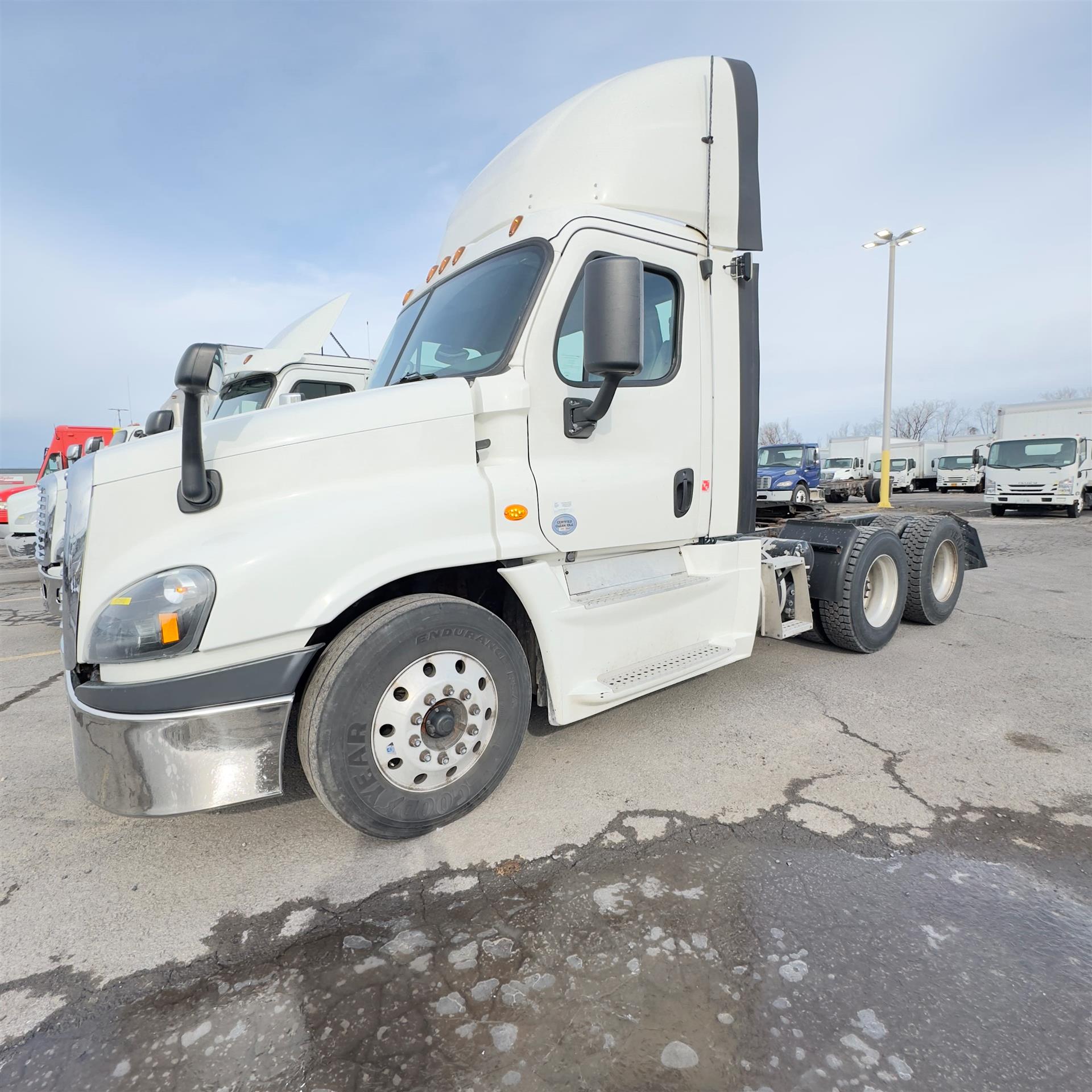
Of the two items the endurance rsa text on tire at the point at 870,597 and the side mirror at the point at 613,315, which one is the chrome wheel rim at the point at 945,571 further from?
the side mirror at the point at 613,315

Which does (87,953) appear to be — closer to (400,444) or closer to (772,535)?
(400,444)

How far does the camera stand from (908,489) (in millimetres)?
37531

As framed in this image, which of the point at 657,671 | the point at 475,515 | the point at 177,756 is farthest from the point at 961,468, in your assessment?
the point at 177,756

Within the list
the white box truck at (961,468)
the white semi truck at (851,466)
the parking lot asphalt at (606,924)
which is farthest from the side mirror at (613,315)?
the white box truck at (961,468)

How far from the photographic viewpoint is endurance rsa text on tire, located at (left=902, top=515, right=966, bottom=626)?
Answer: 5.99 metres

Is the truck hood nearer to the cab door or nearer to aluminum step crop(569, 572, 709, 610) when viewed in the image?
the cab door

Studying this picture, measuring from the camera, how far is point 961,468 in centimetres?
3456

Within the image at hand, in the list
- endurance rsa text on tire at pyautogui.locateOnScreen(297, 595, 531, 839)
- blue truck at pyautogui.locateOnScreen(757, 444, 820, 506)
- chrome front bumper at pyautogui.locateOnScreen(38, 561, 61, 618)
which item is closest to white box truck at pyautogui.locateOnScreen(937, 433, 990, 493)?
blue truck at pyautogui.locateOnScreen(757, 444, 820, 506)

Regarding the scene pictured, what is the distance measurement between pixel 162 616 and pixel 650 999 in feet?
6.43

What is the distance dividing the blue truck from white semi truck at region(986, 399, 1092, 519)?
515 centimetres

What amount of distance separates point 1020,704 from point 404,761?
3894mm

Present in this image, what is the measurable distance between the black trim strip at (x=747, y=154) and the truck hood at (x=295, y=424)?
2.15 meters

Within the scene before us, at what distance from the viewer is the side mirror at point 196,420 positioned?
7.20 feet

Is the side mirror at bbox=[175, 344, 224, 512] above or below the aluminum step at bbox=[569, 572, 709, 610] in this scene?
above
